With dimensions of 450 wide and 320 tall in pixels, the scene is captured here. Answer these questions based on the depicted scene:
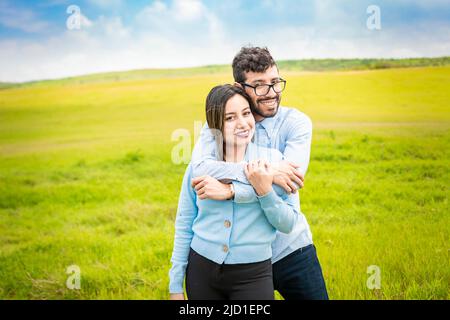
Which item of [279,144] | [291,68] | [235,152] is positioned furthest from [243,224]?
[291,68]

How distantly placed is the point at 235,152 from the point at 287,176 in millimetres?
262

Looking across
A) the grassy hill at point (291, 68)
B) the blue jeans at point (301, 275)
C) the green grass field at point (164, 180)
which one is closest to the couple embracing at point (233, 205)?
the blue jeans at point (301, 275)

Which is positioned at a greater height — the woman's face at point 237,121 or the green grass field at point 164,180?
the woman's face at point 237,121

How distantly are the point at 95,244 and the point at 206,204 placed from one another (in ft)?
9.49

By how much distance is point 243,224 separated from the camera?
1.92 meters

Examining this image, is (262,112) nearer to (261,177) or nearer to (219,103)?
(219,103)

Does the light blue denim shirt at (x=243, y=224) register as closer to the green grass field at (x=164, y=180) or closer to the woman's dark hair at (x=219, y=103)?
the woman's dark hair at (x=219, y=103)

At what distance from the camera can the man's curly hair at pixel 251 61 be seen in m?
2.17

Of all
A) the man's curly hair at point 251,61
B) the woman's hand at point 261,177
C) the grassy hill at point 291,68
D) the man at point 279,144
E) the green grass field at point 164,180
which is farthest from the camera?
the grassy hill at point 291,68

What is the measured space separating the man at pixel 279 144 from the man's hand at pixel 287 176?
0.04 metres

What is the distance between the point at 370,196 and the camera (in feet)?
15.8

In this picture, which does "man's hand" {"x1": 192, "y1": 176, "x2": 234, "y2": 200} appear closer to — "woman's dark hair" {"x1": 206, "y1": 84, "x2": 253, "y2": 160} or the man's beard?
"woman's dark hair" {"x1": 206, "y1": 84, "x2": 253, "y2": 160}

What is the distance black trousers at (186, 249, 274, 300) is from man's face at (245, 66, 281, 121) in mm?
714

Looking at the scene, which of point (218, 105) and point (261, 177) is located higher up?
point (218, 105)
